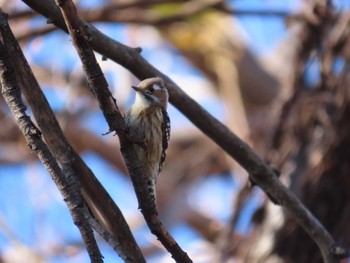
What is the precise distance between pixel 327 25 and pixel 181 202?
3684mm

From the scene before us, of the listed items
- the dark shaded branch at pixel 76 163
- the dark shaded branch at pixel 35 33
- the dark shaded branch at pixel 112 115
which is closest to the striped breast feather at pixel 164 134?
the dark shaded branch at pixel 76 163

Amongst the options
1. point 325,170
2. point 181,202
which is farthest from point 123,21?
point 181,202

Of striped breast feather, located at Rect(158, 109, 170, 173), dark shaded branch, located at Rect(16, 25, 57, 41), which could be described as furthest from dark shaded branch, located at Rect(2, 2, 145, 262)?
dark shaded branch, located at Rect(16, 25, 57, 41)

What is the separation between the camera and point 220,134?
375cm

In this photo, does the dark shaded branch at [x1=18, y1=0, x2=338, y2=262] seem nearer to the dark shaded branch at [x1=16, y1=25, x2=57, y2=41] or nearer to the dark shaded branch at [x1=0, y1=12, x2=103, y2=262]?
the dark shaded branch at [x1=0, y1=12, x2=103, y2=262]

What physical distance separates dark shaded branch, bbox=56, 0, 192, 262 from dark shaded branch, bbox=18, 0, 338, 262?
0.60 m

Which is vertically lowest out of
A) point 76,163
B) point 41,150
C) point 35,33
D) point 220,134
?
point 41,150

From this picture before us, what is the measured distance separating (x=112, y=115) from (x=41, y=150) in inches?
10.5

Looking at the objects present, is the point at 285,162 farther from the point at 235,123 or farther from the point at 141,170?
the point at 141,170

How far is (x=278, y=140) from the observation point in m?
6.27

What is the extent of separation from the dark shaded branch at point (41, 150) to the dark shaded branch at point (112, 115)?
218mm

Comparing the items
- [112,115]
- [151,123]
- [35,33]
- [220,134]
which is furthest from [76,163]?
[35,33]

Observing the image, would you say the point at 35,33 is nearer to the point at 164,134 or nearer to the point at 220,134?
the point at 164,134

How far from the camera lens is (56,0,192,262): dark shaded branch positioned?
8.67ft
